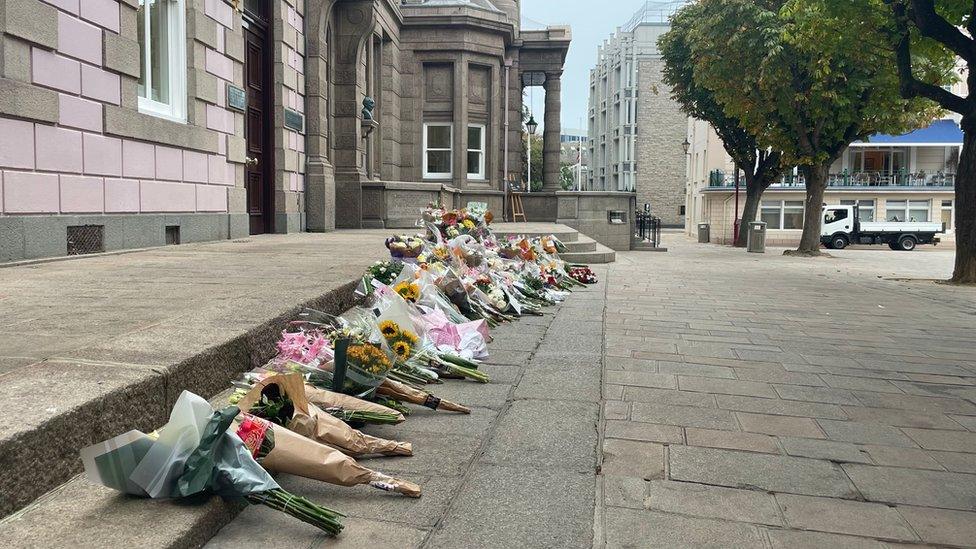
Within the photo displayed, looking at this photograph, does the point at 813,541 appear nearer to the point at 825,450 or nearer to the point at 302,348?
the point at 825,450

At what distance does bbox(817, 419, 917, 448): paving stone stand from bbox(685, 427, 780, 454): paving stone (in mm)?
359

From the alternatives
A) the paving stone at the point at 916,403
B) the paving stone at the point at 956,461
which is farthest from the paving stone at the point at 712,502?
the paving stone at the point at 916,403

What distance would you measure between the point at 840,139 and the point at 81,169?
22473 mm

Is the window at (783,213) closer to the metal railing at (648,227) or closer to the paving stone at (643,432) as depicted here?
the metal railing at (648,227)

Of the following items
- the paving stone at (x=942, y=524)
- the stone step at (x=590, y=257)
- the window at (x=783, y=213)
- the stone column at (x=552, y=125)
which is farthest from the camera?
the window at (x=783, y=213)

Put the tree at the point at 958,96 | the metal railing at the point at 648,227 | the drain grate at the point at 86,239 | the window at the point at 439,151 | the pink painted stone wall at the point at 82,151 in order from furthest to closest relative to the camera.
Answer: the metal railing at the point at 648,227
the window at the point at 439,151
the tree at the point at 958,96
the drain grate at the point at 86,239
the pink painted stone wall at the point at 82,151

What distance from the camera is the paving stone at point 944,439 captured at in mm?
3588

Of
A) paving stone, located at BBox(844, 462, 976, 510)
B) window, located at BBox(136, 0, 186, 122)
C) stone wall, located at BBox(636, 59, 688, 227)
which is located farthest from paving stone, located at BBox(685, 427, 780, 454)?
stone wall, located at BBox(636, 59, 688, 227)

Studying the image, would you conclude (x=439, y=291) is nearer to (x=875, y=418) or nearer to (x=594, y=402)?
(x=594, y=402)

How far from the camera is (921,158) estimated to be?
4822 centimetres

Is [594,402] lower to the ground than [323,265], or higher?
lower

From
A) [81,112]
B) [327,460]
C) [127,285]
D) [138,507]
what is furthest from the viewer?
[81,112]

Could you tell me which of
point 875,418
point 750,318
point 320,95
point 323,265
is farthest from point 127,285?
point 320,95

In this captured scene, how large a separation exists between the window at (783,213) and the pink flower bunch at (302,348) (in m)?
46.5
